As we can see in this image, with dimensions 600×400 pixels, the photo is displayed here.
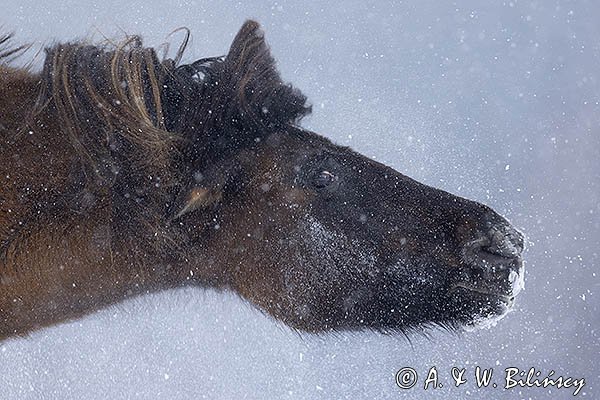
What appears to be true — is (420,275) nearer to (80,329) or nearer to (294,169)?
(294,169)

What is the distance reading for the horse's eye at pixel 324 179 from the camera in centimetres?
174

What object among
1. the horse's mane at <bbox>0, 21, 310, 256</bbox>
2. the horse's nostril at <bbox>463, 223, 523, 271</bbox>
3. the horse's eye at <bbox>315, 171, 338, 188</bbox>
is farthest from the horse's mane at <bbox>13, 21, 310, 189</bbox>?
the horse's nostril at <bbox>463, 223, 523, 271</bbox>

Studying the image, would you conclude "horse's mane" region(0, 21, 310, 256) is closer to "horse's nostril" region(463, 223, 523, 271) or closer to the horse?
the horse

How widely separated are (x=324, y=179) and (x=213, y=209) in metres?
0.27

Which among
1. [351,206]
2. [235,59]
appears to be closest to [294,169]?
[351,206]

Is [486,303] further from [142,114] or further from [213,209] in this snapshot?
[142,114]

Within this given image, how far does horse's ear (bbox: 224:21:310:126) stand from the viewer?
1770 mm

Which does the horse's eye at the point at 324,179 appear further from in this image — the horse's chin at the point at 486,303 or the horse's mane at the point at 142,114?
the horse's chin at the point at 486,303

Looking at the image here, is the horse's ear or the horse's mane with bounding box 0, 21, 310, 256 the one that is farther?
the horse's ear

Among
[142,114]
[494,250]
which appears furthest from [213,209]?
[494,250]

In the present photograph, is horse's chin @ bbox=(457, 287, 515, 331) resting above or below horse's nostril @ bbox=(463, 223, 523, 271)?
below

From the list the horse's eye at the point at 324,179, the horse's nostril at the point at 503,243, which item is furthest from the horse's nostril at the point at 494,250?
the horse's eye at the point at 324,179

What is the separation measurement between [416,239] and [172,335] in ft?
7.71

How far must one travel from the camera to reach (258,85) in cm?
180
